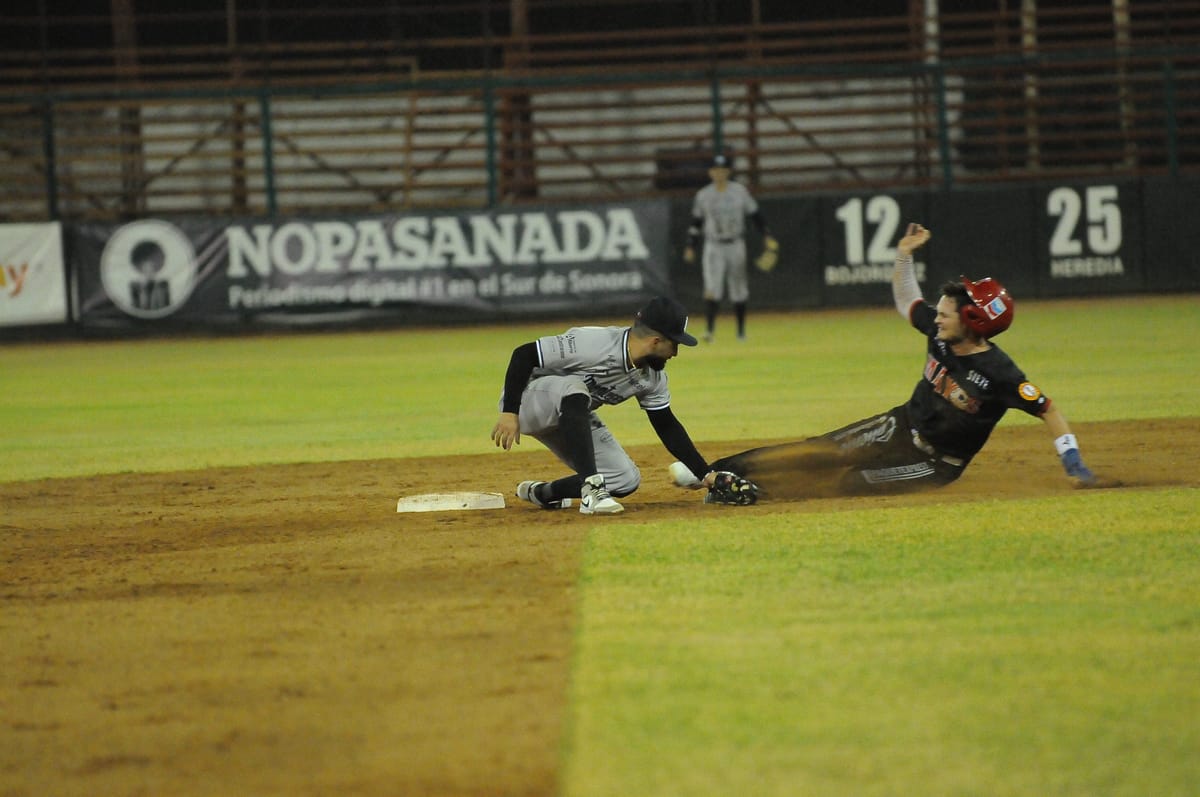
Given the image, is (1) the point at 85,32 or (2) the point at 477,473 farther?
(1) the point at 85,32

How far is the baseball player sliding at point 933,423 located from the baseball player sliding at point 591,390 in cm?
45

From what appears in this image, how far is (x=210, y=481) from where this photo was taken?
10.6m

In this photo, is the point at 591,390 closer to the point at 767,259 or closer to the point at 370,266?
the point at 370,266

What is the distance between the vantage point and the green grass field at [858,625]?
4102mm

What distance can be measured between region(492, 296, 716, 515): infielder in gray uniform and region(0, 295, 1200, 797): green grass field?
1.52ft

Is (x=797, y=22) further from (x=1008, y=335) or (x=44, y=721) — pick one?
(x=44, y=721)

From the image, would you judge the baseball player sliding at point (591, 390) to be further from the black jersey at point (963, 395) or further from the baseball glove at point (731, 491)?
the black jersey at point (963, 395)

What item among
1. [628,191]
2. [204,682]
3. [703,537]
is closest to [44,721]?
[204,682]

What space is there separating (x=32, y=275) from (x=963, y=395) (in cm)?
1904

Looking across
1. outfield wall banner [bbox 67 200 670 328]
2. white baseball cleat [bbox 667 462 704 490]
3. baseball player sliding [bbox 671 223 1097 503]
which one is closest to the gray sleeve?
baseball player sliding [bbox 671 223 1097 503]

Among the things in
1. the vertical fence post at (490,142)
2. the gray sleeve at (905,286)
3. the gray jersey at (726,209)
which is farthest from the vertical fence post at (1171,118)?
the gray sleeve at (905,286)

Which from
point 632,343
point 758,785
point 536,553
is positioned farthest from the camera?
point 632,343

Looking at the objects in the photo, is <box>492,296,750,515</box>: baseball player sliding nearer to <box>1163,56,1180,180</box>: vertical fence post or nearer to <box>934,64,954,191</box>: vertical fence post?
<box>934,64,954,191</box>: vertical fence post

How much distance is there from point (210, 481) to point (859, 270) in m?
15.7
